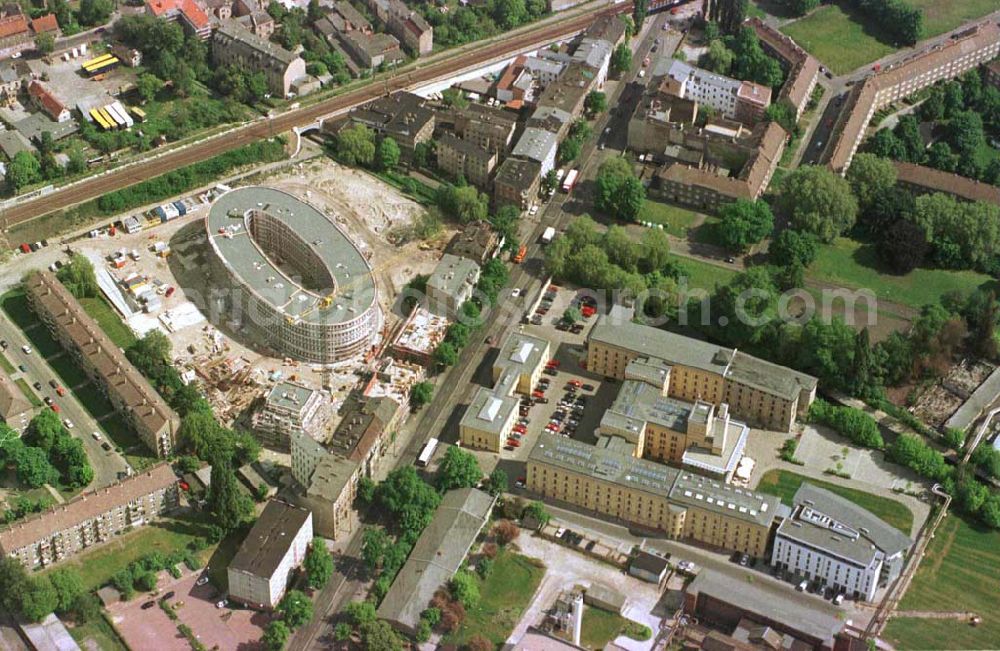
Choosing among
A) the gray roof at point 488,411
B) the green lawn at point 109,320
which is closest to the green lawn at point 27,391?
the green lawn at point 109,320

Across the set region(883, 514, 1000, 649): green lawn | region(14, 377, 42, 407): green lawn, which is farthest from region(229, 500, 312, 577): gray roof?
region(883, 514, 1000, 649): green lawn

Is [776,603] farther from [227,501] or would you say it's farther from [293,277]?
[293,277]

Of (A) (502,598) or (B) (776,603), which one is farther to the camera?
(A) (502,598)

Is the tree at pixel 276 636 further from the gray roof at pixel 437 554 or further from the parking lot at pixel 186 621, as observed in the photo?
the gray roof at pixel 437 554

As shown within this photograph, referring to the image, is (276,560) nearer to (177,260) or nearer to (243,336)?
(243,336)

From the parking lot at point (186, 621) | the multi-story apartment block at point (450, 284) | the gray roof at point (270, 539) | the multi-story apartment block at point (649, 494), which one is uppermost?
the multi-story apartment block at point (450, 284)

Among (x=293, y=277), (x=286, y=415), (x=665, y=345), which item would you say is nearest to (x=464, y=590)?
(x=286, y=415)

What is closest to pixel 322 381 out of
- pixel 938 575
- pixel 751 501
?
pixel 751 501
